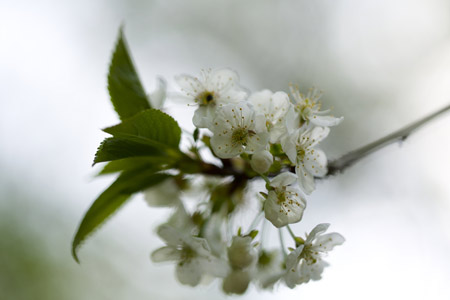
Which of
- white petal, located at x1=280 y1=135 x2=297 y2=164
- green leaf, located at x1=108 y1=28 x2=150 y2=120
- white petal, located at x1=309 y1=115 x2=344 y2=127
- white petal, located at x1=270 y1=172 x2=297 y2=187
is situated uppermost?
green leaf, located at x1=108 y1=28 x2=150 y2=120

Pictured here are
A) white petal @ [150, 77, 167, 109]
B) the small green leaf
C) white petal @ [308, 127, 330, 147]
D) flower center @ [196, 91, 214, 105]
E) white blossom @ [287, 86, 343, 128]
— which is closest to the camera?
the small green leaf

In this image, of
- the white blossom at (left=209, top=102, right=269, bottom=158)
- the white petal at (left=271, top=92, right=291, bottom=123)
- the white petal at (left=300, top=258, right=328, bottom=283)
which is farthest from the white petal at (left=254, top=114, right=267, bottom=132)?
the white petal at (left=300, top=258, right=328, bottom=283)

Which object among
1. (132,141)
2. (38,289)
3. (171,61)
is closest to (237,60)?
(171,61)

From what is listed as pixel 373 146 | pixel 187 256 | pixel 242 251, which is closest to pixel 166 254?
pixel 187 256

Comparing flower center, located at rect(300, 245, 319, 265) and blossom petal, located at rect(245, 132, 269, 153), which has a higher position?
blossom petal, located at rect(245, 132, 269, 153)

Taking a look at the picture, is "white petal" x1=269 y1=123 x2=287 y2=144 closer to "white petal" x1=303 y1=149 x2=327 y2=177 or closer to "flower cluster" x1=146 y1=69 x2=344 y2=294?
"flower cluster" x1=146 y1=69 x2=344 y2=294

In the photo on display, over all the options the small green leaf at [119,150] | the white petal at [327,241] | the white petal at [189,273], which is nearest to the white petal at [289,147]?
the white petal at [327,241]

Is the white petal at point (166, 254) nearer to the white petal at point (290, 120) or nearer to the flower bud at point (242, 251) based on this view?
the flower bud at point (242, 251)
